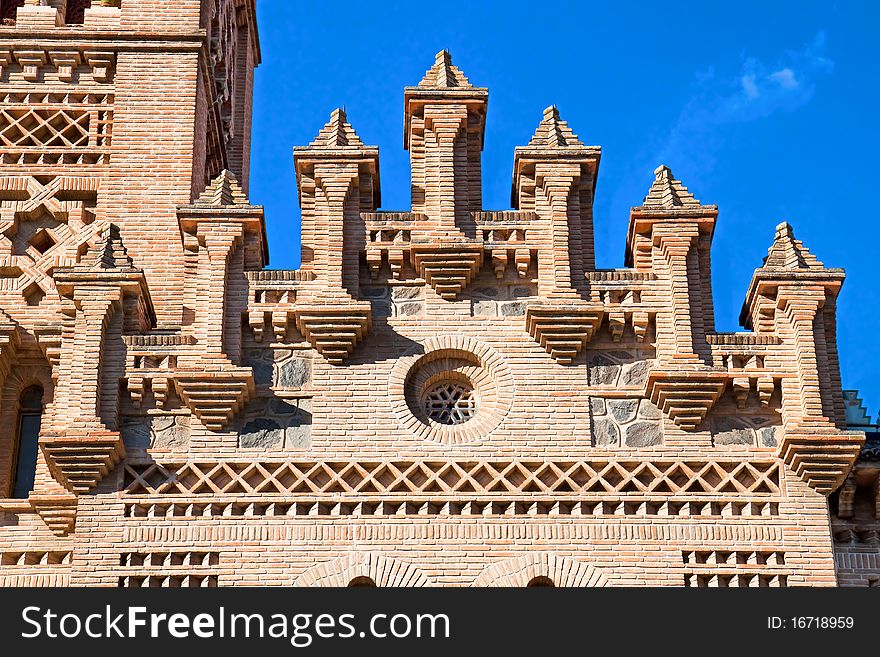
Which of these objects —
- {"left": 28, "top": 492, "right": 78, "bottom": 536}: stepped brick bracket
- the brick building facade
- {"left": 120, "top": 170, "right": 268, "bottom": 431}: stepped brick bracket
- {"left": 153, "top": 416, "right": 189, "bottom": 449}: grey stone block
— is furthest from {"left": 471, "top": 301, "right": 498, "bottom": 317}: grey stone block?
{"left": 28, "top": 492, "right": 78, "bottom": 536}: stepped brick bracket

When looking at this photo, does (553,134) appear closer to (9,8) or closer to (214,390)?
(214,390)

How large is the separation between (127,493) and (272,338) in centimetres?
237

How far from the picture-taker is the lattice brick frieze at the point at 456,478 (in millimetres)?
22875

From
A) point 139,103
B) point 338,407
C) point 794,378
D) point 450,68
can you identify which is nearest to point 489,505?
point 338,407

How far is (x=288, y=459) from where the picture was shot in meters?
23.0

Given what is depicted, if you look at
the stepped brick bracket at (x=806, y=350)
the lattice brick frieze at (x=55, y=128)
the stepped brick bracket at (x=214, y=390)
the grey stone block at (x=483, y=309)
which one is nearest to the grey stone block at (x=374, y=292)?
the grey stone block at (x=483, y=309)

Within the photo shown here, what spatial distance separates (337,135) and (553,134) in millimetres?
2441

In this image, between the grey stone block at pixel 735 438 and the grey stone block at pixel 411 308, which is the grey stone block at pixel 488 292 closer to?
the grey stone block at pixel 411 308

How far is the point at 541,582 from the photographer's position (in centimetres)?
2234

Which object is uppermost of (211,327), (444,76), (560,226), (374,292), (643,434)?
(444,76)

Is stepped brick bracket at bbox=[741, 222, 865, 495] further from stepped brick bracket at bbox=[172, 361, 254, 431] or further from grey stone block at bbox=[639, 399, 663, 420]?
stepped brick bracket at bbox=[172, 361, 254, 431]

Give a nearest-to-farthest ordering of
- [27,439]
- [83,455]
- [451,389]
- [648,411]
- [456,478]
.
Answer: [83,455]
[456,478]
[648,411]
[451,389]
[27,439]

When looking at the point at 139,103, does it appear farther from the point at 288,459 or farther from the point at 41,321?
the point at 288,459

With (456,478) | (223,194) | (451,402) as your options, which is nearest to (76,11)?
(223,194)
